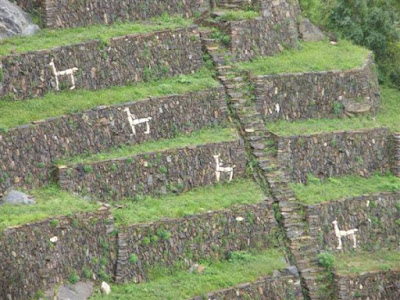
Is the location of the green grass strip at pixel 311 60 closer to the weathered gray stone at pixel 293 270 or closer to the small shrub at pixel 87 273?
the weathered gray stone at pixel 293 270

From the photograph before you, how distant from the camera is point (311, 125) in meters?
46.0

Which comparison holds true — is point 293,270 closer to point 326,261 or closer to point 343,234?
point 326,261

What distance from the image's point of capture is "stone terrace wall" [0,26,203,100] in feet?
141

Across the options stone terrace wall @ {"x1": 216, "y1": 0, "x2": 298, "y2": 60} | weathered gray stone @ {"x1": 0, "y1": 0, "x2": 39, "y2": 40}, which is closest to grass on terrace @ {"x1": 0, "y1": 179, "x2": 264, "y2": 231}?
stone terrace wall @ {"x1": 216, "y1": 0, "x2": 298, "y2": 60}

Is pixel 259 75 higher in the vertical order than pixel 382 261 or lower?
higher

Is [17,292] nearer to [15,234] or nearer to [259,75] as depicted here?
[15,234]

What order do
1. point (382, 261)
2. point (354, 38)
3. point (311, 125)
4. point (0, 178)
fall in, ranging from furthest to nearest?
point (354, 38)
point (311, 125)
point (382, 261)
point (0, 178)

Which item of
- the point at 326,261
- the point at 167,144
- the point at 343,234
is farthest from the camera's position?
the point at 343,234

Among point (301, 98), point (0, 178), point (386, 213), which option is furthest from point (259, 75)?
point (0, 178)

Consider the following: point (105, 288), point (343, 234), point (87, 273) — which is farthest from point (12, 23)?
point (343, 234)

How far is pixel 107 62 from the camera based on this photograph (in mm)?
44469

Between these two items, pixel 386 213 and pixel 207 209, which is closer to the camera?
pixel 207 209

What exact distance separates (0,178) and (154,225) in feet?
14.6

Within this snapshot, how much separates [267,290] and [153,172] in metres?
4.89
